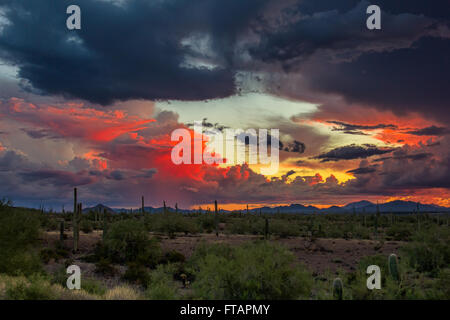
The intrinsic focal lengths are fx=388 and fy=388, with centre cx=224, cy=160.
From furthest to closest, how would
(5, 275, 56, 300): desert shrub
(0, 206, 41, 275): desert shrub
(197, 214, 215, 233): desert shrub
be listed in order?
(197, 214, 215, 233): desert shrub < (0, 206, 41, 275): desert shrub < (5, 275, 56, 300): desert shrub

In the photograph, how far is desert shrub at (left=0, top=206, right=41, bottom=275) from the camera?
75.4 ft

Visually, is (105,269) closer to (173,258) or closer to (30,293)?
(173,258)

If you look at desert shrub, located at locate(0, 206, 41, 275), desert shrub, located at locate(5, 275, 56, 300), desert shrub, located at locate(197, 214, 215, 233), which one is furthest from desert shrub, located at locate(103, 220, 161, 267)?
desert shrub, located at locate(197, 214, 215, 233)

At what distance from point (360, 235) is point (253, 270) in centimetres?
4946

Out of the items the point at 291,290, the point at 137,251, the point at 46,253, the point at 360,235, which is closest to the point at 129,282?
the point at 137,251

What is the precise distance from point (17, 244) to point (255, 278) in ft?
69.8

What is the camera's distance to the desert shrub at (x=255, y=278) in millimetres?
13484

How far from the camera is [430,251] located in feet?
99.0

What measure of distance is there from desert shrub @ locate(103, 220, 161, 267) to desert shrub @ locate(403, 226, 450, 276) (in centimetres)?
2140

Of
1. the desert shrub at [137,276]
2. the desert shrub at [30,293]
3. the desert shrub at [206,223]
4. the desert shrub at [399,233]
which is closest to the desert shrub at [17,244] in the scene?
the desert shrub at [30,293]

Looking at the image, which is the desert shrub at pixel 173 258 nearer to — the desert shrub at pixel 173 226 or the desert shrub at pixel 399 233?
the desert shrub at pixel 173 226

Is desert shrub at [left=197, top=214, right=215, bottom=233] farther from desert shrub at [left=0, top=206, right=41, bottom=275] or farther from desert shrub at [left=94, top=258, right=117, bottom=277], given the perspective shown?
desert shrub at [left=94, top=258, right=117, bottom=277]
